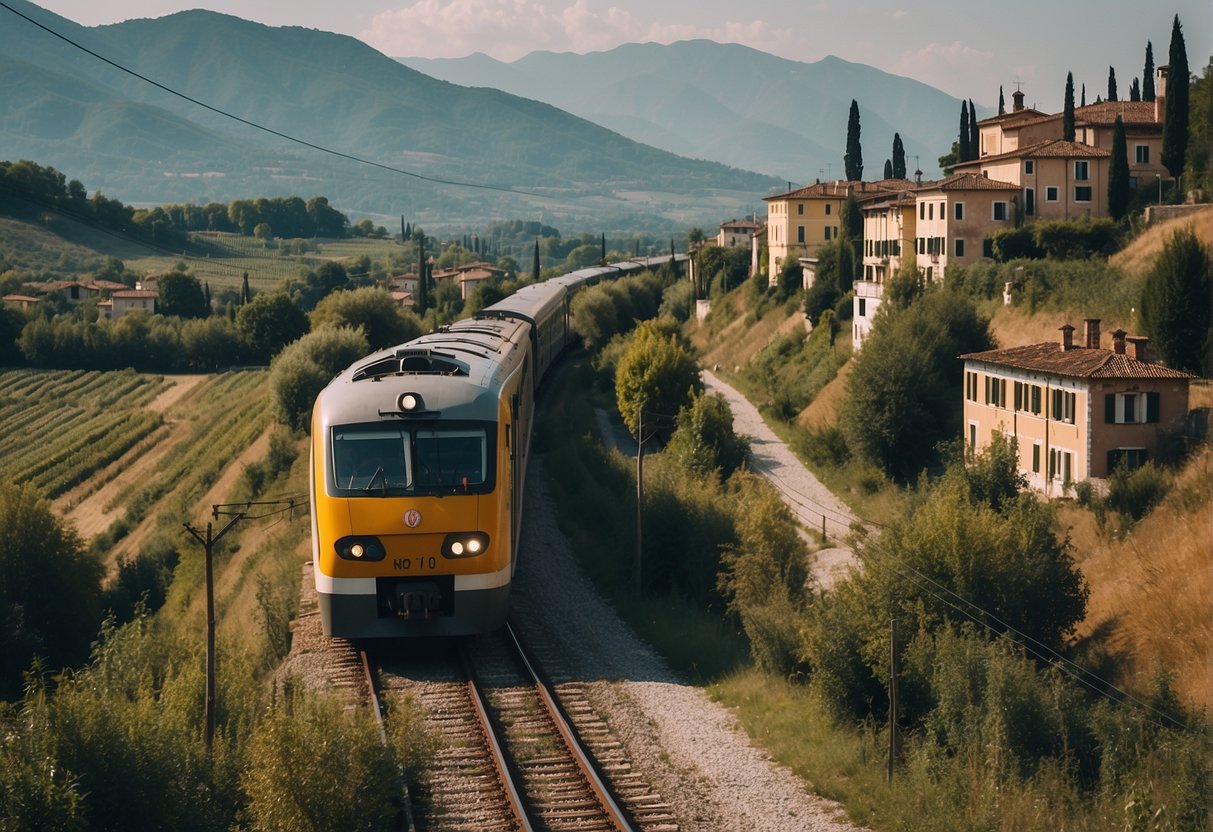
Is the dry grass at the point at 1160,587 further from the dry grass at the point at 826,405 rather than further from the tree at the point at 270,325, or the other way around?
the tree at the point at 270,325

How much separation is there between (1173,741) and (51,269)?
14241 centimetres

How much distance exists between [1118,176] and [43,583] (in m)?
39.6

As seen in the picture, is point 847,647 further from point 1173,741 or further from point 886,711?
point 1173,741

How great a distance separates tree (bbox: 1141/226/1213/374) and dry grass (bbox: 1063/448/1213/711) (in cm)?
654

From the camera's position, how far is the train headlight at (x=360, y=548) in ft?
57.2

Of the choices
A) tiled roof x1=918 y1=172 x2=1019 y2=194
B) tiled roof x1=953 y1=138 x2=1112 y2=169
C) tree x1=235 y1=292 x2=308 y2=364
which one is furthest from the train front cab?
tree x1=235 y1=292 x2=308 y2=364

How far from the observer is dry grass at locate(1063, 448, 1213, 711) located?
72.2ft

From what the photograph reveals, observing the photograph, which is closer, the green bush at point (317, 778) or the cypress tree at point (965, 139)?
the green bush at point (317, 778)

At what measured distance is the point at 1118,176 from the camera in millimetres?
51750

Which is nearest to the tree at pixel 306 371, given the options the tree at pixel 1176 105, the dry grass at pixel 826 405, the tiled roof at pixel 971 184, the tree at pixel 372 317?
the tree at pixel 372 317

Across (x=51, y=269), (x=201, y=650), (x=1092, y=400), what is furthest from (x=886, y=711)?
(x=51, y=269)

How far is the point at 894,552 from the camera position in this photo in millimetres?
22172

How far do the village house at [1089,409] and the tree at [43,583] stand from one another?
23720mm

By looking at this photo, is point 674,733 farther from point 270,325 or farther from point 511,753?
point 270,325
